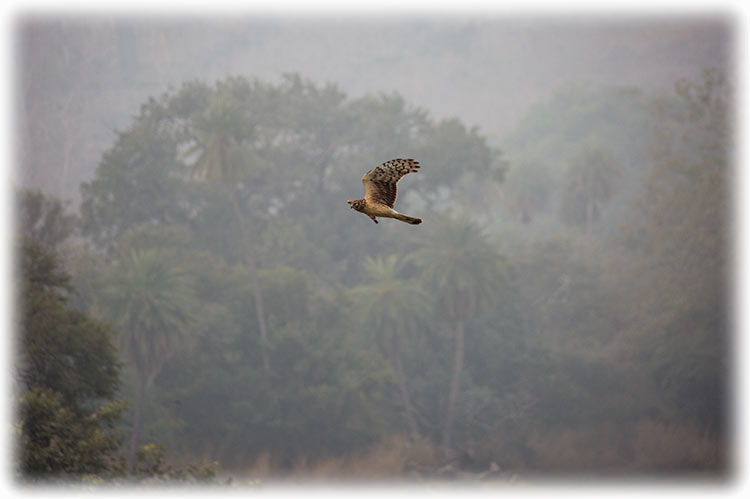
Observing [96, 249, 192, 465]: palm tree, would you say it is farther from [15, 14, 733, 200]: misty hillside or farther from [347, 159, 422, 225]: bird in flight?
[15, 14, 733, 200]: misty hillside

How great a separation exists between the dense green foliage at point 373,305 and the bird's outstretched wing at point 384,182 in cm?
4471

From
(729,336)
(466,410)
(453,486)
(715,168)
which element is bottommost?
(453,486)

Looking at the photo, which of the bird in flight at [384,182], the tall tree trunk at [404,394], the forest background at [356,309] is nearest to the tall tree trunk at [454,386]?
the forest background at [356,309]

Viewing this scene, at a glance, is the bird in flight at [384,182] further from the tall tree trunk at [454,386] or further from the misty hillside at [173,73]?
the misty hillside at [173,73]

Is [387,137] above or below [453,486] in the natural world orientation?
above

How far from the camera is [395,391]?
66.5 metres

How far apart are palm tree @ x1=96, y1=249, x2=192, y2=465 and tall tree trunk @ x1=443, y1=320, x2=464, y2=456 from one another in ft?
69.0

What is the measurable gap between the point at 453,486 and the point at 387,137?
3960cm

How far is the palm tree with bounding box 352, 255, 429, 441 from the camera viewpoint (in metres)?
63.4

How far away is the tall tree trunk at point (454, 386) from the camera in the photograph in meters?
64.7

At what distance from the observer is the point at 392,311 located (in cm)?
6294

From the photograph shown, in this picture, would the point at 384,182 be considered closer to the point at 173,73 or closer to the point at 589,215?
the point at 589,215

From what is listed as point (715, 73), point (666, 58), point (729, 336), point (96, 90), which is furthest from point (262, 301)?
point (666, 58)

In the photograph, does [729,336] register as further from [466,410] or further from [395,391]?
[395,391]
